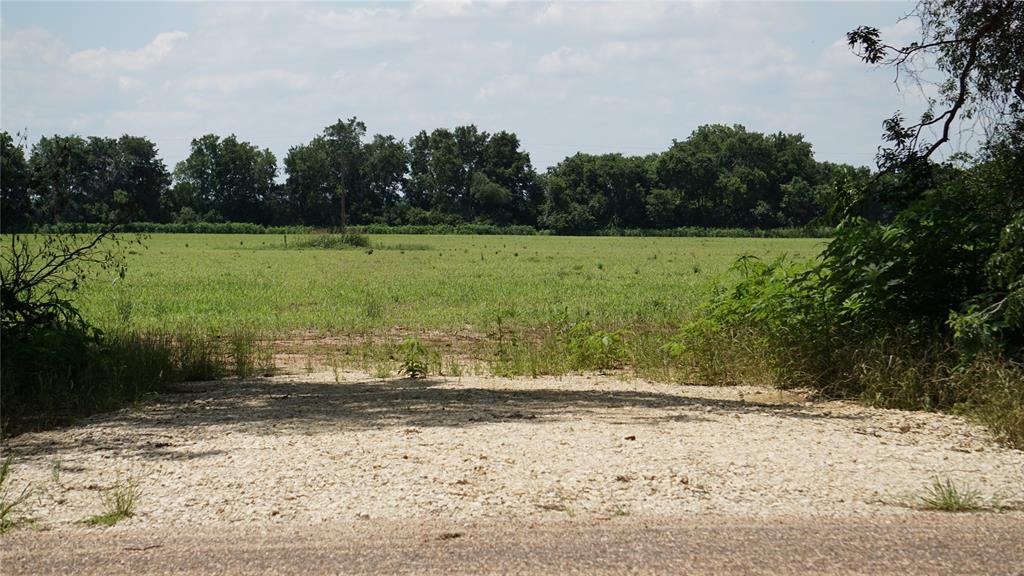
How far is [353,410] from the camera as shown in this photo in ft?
30.3

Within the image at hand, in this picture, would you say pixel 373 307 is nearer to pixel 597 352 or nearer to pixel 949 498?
pixel 597 352

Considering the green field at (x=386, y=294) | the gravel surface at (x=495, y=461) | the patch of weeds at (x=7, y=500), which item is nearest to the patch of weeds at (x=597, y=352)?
the green field at (x=386, y=294)

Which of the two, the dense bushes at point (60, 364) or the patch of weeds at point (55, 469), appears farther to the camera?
the dense bushes at point (60, 364)

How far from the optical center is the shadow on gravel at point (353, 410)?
26.5ft

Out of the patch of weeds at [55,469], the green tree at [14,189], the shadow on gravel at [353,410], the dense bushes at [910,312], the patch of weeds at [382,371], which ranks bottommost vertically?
the patch of weeds at [382,371]

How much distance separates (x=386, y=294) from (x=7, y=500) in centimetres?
1989

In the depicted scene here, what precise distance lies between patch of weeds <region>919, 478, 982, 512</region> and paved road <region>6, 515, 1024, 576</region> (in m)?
0.20

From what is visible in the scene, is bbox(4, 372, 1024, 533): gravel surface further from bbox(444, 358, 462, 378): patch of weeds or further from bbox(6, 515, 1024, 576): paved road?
bbox(444, 358, 462, 378): patch of weeds

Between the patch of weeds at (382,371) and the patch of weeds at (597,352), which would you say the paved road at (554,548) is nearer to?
the patch of weeds at (382,371)

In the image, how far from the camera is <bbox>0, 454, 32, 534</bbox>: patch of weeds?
5.57 m

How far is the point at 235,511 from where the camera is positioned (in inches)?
230

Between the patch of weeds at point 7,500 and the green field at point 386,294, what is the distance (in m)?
4.20

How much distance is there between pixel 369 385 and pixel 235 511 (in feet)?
17.9

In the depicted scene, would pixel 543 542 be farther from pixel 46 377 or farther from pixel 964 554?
pixel 46 377
